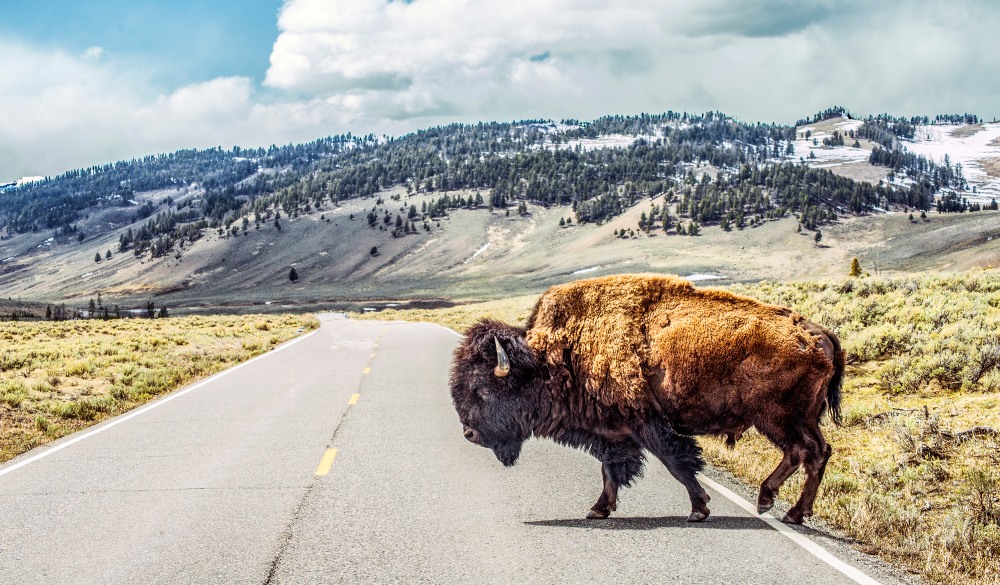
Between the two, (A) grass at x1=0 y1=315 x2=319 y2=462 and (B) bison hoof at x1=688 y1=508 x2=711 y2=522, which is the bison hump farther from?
(A) grass at x1=0 y1=315 x2=319 y2=462

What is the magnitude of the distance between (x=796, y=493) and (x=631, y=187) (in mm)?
190512

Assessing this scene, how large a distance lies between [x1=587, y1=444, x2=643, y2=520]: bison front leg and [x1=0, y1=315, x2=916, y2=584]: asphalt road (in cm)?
13

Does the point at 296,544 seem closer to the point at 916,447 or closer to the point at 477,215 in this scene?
the point at 916,447

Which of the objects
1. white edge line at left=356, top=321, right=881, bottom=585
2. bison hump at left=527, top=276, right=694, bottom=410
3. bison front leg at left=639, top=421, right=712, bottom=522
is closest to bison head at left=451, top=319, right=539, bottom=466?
bison hump at left=527, top=276, right=694, bottom=410

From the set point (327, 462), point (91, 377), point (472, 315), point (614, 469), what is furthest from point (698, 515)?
point (472, 315)

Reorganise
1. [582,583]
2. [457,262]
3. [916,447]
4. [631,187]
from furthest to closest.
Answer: [631,187], [457,262], [916,447], [582,583]

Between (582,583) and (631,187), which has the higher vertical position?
(631,187)

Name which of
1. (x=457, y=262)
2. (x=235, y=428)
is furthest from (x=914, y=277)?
(x=457, y=262)

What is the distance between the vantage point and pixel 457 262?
16500cm

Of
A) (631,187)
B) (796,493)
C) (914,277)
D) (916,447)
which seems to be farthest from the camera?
(631,187)

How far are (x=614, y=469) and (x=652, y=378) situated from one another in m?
0.74

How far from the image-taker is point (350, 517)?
18.2 ft

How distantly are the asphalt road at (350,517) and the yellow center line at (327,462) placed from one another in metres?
Answer: 0.04

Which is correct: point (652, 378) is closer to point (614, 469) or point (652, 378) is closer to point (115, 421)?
point (614, 469)
